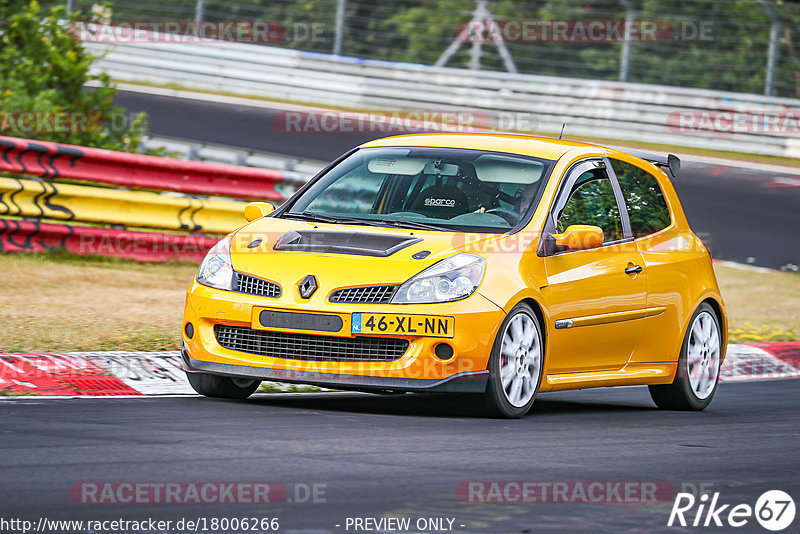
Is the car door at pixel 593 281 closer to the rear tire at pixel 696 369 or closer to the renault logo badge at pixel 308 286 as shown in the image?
the rear tire at pixel 696 369

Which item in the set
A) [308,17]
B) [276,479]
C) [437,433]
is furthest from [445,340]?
[308,17]

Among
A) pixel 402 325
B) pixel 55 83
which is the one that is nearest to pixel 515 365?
pixel 402 325

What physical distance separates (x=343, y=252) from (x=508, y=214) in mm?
1107

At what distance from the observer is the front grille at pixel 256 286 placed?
773 cm

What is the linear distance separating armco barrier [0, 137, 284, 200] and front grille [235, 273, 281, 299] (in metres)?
5.58

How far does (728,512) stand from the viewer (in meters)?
5.74

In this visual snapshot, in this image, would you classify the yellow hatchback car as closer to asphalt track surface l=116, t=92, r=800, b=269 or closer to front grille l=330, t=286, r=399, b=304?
front grille l=330, t=286, r=399, b=304

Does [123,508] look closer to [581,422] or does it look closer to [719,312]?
[581,422]

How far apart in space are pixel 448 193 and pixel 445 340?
1357 mm

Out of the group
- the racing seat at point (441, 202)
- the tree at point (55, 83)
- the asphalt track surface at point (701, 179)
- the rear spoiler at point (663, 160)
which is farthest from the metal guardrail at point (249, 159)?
the racing seat at point (441, 202)

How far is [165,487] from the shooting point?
552 centimetres

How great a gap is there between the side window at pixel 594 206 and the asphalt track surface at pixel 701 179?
868cm

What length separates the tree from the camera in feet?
48.6

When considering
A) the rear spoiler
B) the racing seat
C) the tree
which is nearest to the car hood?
the racing seat
